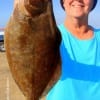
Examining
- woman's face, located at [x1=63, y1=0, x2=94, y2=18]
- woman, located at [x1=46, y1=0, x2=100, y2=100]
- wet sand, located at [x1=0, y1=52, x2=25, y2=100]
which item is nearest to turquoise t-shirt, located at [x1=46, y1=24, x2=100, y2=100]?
woman, located at [x1=46, y1=0, x2=100, y2=100]

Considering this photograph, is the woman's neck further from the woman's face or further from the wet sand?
the wet sand

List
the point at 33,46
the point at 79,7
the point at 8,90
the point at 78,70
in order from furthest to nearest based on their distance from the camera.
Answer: the point at 8,90 < the point at 78,70 < the point at 79,7 < the point at 33,46

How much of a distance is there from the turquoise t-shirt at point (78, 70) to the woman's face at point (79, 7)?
0.24m

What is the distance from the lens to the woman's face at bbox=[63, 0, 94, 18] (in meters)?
3.92

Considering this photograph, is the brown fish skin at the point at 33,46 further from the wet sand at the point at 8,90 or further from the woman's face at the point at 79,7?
the wet sand at the point at 8,90

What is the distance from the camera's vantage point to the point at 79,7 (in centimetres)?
393

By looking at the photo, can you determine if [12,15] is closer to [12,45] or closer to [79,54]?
[12,45]

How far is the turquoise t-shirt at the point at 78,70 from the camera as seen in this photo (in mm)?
4008

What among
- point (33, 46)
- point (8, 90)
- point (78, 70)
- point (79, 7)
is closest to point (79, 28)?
point (79, 7)

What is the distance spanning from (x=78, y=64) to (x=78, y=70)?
0.19 ft

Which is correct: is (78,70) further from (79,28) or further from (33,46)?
(33,46)

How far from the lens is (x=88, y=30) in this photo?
416 cm

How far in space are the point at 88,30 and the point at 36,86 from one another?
907 mm

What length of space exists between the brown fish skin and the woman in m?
0.45
